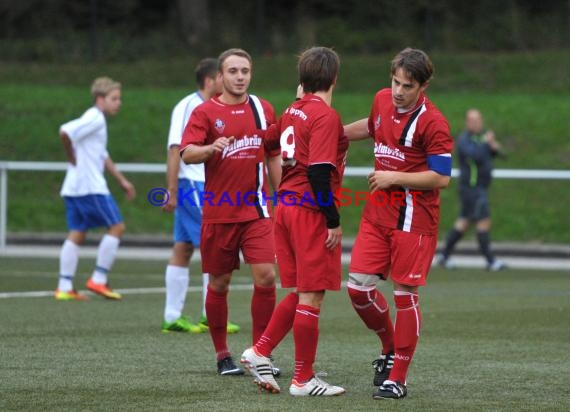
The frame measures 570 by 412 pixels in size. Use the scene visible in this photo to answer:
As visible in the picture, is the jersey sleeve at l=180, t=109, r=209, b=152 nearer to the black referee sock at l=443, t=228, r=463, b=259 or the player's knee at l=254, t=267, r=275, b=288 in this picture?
the player's knee at l=254, t=267, r=275, b=288

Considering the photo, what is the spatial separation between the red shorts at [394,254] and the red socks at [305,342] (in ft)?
1.26

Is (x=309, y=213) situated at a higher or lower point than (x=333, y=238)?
higher

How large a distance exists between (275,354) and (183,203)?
1.92m

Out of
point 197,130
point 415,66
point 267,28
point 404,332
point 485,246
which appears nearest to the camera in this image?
point 415,66

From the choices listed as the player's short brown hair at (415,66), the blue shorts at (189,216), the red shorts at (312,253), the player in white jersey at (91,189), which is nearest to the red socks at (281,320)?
the red shorts at (312,253)

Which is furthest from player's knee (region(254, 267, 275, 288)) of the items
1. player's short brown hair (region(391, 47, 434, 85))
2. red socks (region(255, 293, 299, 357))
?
player's short brown hair (region(391, 47, 434, 85))

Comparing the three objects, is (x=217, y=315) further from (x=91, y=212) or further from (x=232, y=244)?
(x=91, y=212)

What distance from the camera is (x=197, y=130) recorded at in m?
8.22

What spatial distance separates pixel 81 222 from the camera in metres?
13.7

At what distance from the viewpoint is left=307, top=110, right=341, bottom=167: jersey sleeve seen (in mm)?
7457

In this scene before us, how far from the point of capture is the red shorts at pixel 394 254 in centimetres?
751

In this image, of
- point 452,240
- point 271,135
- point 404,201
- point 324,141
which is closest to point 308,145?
point 324,141

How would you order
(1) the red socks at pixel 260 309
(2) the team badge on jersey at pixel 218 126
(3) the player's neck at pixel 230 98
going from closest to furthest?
(2) the team badge on jersey at pixel 218 126
(3) the player's neck at pixel 230 98
(1) the red socks at pixel 260 309

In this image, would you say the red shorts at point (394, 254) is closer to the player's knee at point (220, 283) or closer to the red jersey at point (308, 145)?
the red jersey at point (308, 145)
